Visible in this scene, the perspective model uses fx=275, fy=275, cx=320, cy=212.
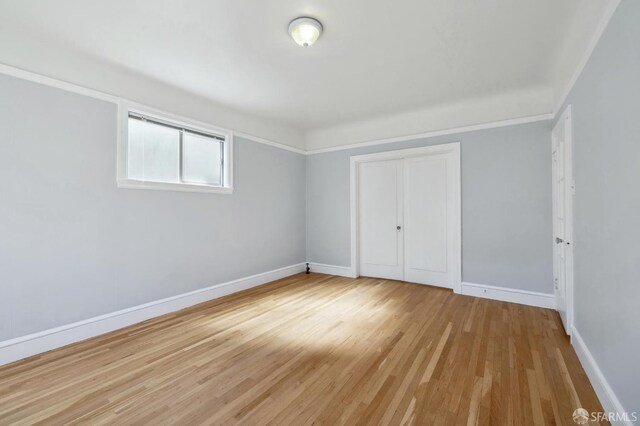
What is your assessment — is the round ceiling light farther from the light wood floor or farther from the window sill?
the light wood floor

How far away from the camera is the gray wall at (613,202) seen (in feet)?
4.72

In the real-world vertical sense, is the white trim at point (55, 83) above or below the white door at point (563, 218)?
above

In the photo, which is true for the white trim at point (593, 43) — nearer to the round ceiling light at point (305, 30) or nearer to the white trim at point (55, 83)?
the round ceiling light at point (305, 30)

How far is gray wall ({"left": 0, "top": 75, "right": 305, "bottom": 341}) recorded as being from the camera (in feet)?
8.03

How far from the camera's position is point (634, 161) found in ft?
4.72

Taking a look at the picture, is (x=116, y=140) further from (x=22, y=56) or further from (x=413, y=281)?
(x=413, y=281)

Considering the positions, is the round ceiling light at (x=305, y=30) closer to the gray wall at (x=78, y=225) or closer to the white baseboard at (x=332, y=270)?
the gray wall at (x=78, y=225)

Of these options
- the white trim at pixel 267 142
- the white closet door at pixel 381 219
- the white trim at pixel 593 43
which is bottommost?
the white closet door at pixel 381 219

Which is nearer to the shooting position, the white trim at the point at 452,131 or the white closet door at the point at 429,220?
the white trim at the point at 452,131

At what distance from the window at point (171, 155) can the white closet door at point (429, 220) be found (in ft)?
10.1

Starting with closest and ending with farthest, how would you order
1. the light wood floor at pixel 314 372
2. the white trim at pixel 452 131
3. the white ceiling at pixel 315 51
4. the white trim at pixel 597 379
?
the white trim at pixel 597 379, the light wood floor at pixel 314 372, the white ceiling at pixel 315 51, the white trim at pixel 452 131

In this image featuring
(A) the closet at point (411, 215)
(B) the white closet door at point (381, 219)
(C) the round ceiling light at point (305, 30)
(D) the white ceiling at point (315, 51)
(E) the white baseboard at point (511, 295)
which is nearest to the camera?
(D) the white ceiling at point (315, 51)

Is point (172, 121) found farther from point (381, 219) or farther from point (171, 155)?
point (381, 219)

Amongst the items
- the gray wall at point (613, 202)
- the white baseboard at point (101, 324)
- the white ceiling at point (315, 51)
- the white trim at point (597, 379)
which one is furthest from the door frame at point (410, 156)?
the white baseboard at point (101, 324)
